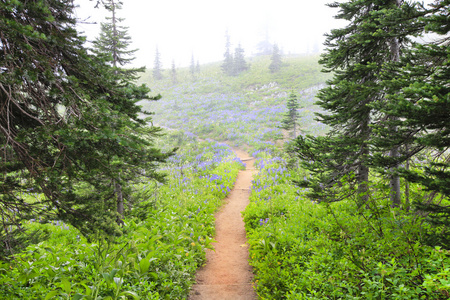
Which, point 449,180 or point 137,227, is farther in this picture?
point 137,227

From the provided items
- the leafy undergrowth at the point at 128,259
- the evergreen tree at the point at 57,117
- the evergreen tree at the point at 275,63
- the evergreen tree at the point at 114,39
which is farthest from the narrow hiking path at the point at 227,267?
the evergreen tree at the point at 275,63

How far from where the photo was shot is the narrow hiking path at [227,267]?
15.7 feet

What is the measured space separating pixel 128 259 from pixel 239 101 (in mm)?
33637

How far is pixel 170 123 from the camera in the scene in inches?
1271

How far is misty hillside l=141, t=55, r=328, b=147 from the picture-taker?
2620 cm

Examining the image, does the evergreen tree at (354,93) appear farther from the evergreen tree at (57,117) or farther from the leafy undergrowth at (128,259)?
the evergreen tree at (57,117)

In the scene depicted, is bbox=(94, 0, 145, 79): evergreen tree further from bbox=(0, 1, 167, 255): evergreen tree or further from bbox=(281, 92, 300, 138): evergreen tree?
bbox=(281, 92, 300, 138): evergreen tree

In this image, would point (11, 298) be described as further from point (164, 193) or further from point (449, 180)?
point (164, 193)

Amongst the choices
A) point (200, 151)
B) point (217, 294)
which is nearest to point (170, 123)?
point (200, 151)

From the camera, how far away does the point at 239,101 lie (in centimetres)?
3603

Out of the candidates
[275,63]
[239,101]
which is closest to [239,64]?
[275,63]

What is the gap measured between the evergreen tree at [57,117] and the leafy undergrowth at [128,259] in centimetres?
80

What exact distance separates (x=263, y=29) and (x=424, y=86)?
86.1 metres

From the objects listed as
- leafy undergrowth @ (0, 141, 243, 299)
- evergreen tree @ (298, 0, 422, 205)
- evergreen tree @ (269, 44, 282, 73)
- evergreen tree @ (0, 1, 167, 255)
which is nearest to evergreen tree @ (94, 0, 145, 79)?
evergreen tree @ (0, 1, 167, 255)
